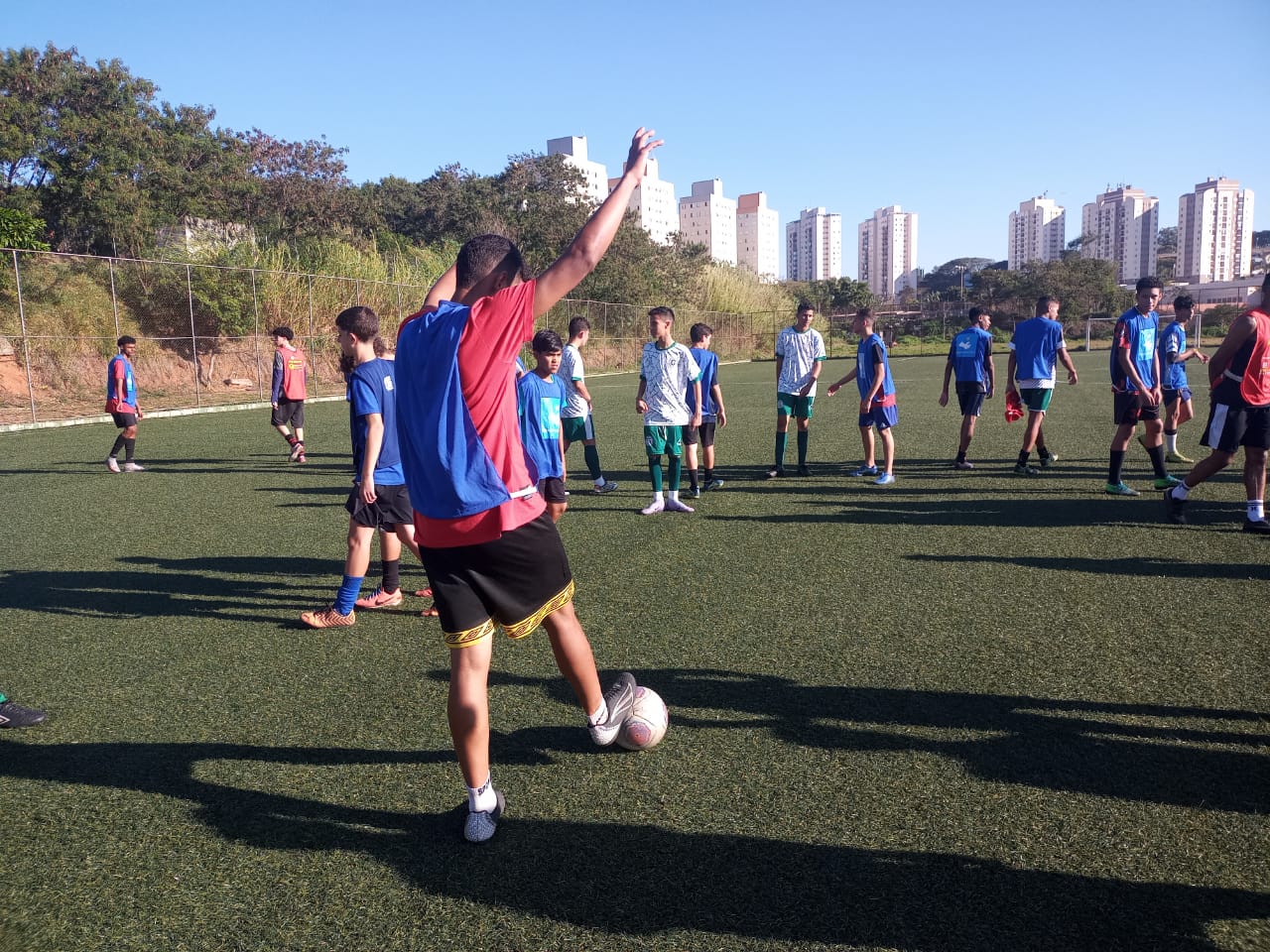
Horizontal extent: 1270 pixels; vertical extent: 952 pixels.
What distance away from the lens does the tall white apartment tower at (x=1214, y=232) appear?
4862 inches

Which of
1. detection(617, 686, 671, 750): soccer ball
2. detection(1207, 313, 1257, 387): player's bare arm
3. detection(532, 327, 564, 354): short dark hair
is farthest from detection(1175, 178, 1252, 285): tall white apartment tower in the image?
detection(617, 686, 671, 750): soccer ball

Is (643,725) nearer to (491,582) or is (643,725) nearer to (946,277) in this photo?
(491,582)

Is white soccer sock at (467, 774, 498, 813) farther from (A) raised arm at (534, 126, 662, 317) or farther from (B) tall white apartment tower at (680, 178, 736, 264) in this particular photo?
(B) tall white apartment tower at (680, 178, 736, 264)

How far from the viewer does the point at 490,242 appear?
9.68 ft

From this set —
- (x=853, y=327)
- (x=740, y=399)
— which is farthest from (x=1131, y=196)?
(x=853, y=327)

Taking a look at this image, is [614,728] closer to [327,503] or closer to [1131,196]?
[327,503]

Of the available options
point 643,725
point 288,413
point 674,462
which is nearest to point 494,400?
point 643,725

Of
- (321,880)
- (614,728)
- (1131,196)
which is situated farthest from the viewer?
(1131,196)

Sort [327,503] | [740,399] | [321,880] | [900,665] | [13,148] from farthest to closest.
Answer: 1. [13,148]
2. [740,399]
3. [327,503]
4. [900,665]
5. [321,880]

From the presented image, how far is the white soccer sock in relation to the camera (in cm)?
294

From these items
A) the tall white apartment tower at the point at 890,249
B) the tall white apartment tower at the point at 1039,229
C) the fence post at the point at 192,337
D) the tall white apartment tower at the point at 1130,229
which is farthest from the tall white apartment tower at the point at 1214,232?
A: the fence post at the point at 192,337

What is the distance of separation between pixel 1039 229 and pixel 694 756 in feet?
557

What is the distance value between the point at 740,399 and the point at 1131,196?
13659 centimetres

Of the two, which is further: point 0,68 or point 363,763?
point 0,68
